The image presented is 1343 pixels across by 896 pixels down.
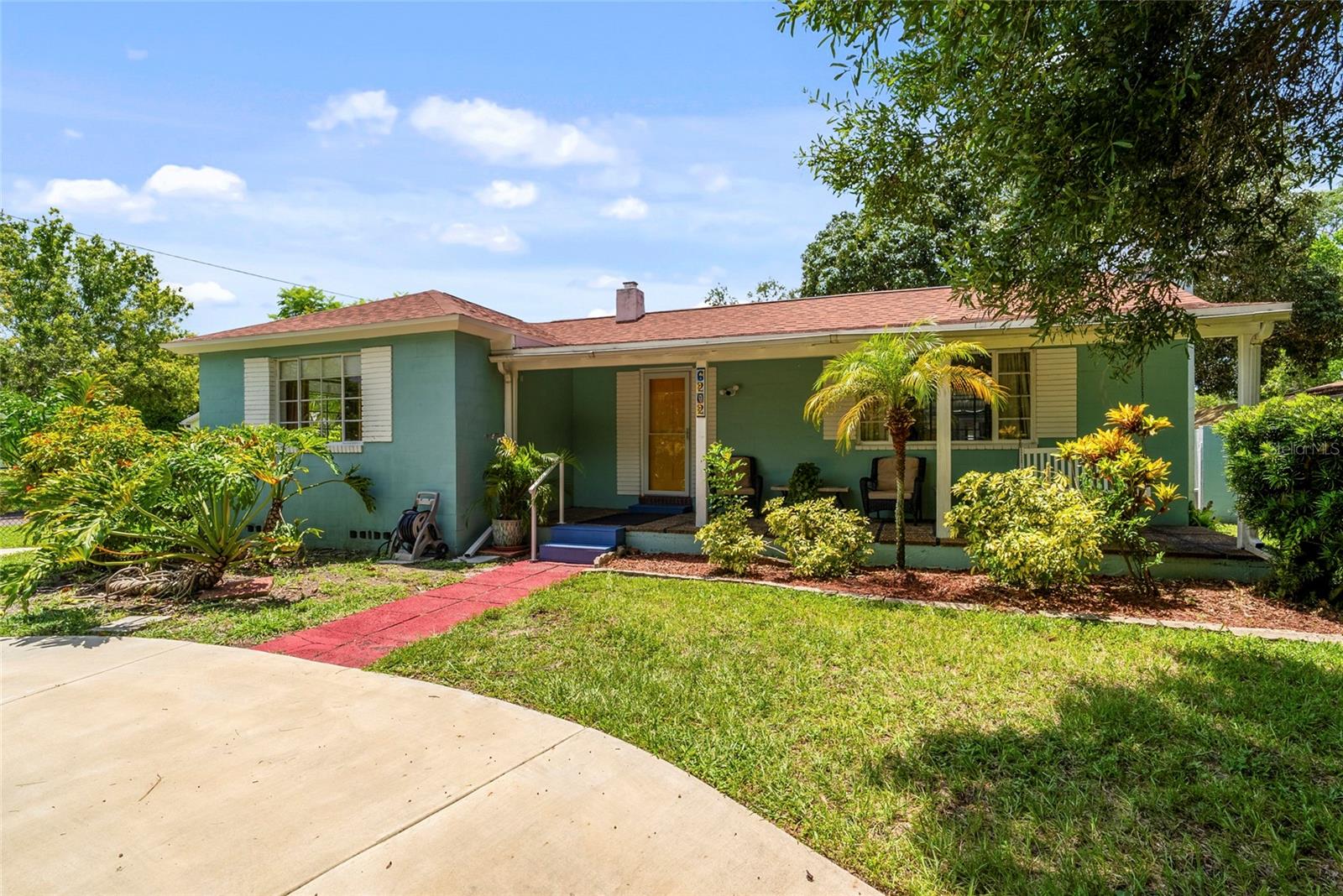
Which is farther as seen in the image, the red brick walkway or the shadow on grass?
the red brick walkway

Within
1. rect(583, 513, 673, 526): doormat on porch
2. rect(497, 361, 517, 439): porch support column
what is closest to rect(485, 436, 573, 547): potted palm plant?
rect(497, 361, 517, 439): porch support column

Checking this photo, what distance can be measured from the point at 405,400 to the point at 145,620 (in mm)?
4101

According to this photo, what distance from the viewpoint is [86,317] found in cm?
2084

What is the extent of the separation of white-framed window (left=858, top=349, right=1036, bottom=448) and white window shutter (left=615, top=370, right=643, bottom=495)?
400 cm

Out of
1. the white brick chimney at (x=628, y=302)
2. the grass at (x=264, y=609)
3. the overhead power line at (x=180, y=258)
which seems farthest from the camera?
the overhead power line at (x=180, y=258)

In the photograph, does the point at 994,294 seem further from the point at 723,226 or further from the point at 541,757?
the point at 723,226

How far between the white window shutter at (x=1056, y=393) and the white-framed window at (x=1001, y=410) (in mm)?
112

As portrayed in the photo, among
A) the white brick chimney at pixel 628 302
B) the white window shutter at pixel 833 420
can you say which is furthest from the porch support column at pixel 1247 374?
the white brick chimney at pixel 628 302

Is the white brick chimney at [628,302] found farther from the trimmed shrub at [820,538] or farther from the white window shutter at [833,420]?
the trimmed shrub at [820,538]

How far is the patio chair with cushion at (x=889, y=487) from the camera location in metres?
9.02

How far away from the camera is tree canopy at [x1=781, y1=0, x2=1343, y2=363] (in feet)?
9.97

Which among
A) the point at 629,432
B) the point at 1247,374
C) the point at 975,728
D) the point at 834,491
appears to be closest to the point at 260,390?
the point at 629,432

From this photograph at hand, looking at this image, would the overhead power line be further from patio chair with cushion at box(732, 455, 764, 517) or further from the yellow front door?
patio chair with cushion at box(732, 455, 764, 517)

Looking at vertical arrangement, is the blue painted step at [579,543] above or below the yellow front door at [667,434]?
below
